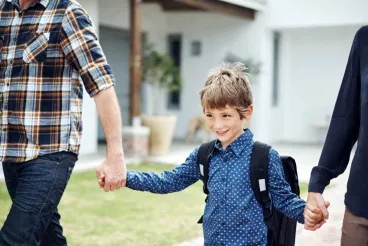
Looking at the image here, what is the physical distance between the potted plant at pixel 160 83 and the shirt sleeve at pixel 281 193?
903 cm

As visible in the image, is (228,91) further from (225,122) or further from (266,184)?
(266,184)

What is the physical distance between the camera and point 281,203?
2.52 metres

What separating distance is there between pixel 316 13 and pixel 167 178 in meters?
11.7

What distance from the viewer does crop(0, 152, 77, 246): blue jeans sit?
8.50 ft

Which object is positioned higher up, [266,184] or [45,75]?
[45,75]

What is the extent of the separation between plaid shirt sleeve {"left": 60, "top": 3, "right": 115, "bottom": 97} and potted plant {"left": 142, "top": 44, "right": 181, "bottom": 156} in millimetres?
8749

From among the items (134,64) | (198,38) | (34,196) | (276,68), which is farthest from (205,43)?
(34,196)

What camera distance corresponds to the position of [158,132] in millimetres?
11555

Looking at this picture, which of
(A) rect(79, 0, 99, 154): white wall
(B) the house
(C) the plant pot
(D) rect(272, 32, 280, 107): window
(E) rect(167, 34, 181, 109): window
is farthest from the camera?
(E) rect(167, 34, 181, 109): window

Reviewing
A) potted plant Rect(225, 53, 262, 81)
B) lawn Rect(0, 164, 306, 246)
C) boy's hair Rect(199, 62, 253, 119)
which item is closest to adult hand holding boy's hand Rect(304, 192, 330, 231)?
boy's hair Rect(199, 62, 253, 119)

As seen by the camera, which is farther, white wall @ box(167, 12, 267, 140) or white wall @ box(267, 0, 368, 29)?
white wall @ box(167, 12, 267, 140)

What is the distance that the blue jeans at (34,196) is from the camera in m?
2.59

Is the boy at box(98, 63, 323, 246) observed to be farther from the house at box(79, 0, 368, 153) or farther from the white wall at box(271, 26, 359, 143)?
the white wall at box(271, 26, 359, 143)

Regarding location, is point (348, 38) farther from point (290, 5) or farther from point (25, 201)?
point (25, 201)
